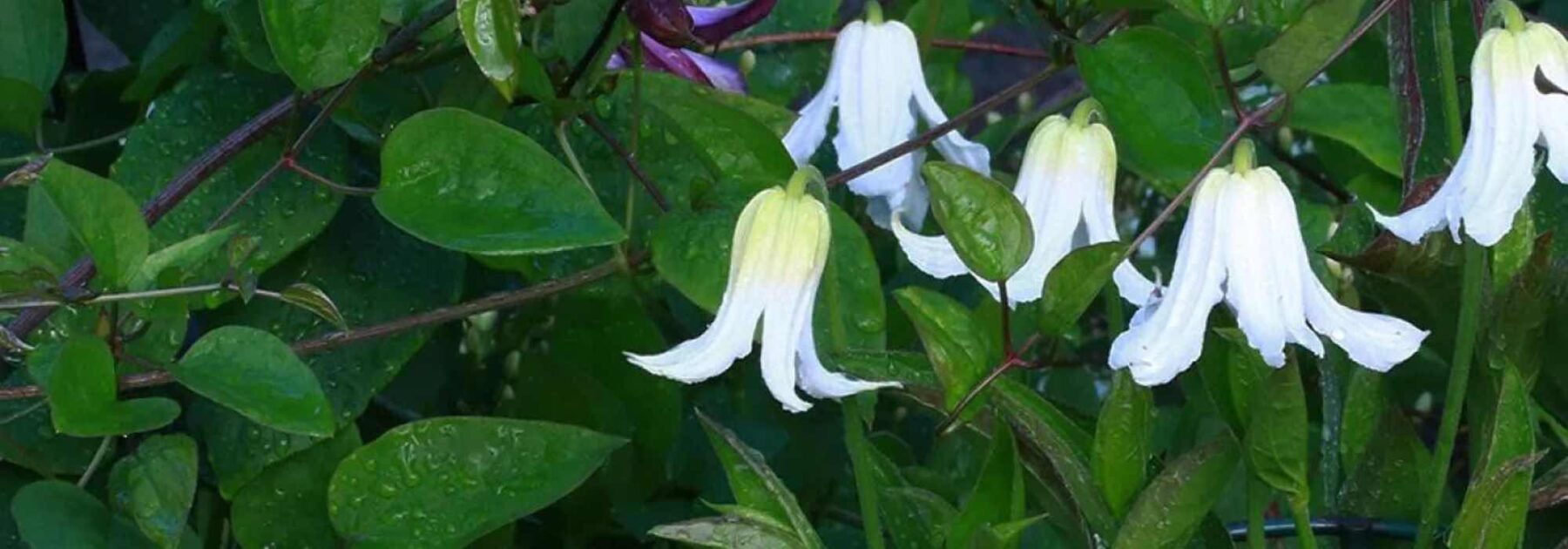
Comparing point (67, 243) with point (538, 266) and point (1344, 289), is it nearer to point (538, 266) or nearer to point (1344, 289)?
point (538, 266)

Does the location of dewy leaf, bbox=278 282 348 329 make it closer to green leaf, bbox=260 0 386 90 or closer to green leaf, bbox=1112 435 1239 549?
green leaf, bbox=260 0 386 90

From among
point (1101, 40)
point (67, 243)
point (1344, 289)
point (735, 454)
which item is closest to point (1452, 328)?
point (1344, 289)

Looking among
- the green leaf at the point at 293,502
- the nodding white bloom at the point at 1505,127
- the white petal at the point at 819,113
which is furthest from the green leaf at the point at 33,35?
the nodding white bloom at the point at 1505,127

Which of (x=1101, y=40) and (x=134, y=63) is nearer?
(x=1101, y=40)

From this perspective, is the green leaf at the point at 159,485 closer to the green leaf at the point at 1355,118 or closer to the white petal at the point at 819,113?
the white petal at the point at 819,113

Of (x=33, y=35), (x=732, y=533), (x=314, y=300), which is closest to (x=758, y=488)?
(x=732, y=533)

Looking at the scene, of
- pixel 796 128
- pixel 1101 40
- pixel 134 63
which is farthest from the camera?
pixel 134 63

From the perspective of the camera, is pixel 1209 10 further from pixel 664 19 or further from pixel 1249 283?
pixel 664 19
